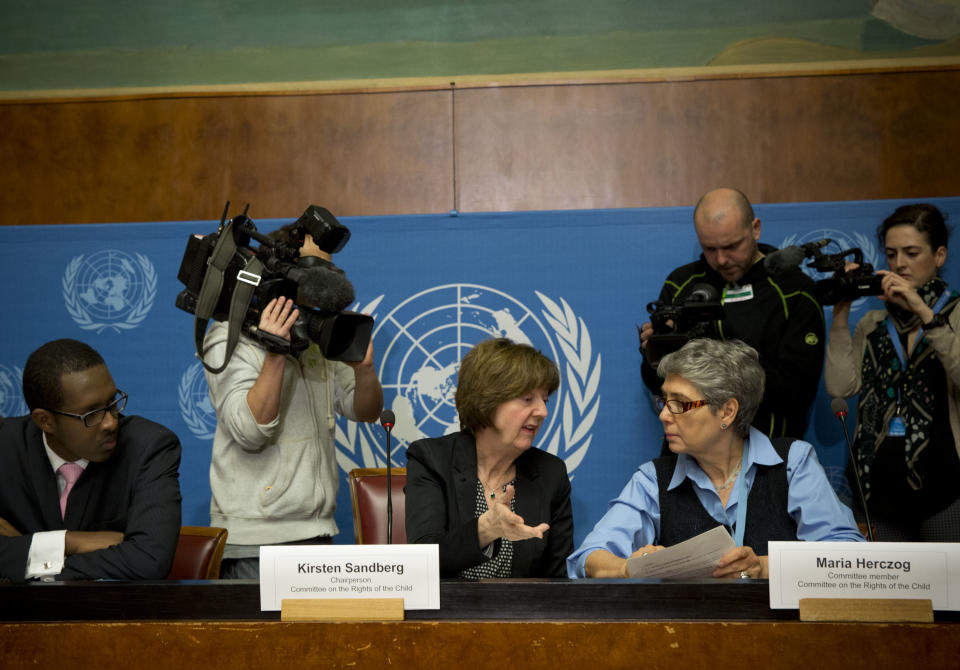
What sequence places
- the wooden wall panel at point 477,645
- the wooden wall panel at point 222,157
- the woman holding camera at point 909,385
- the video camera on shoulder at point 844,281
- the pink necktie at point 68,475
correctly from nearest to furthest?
the wooden wall panel at point 477,645, the pink necktie at point 68,475, the woman holding camera at point 909,385, the video camera on shoulder at point 844,281, the wooden wall panel at point 222,157

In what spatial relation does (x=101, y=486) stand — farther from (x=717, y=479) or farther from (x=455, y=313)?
(x=455, y=313)

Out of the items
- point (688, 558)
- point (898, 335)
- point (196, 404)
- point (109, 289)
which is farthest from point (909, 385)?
point (109, 289)

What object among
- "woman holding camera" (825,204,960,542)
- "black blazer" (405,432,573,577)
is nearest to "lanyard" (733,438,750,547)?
"black blazer" (405,432,573,577)

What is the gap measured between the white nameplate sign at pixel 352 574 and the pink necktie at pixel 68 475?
99cm

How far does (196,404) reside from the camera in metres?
3.60

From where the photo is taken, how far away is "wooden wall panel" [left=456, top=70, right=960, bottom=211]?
361cm

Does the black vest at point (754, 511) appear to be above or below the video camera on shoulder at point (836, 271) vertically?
below

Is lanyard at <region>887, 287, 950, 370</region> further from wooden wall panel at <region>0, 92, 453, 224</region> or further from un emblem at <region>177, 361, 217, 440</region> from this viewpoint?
un emblem at <region>177, 361, 217, 440</region>

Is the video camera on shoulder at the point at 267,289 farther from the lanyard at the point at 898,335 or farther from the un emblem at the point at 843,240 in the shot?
the un emblem at the point at 843,240

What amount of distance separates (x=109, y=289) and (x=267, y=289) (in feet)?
5.36

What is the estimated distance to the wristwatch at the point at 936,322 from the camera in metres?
2.61

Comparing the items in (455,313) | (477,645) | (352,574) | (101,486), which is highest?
(455,313)

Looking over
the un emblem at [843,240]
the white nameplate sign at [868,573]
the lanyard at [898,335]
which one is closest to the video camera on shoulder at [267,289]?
the white nameplate sign at [868,573]

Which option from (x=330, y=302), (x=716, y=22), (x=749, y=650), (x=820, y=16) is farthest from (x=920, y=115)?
(x=749, y=650)
